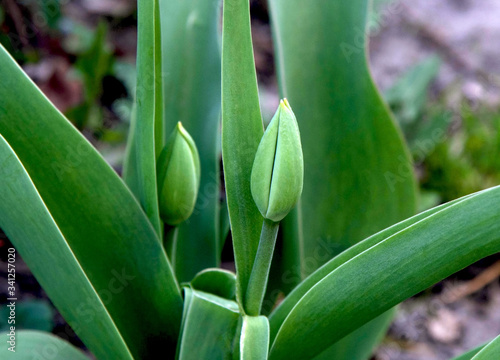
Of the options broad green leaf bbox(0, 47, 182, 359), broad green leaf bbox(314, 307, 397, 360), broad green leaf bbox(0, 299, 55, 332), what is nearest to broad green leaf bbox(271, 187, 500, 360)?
broad green leaf bbox(0, 47, 182, 359)

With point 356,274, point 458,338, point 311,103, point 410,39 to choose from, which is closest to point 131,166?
point 311,103

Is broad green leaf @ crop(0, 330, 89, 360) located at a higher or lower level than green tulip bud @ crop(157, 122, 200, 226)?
lower

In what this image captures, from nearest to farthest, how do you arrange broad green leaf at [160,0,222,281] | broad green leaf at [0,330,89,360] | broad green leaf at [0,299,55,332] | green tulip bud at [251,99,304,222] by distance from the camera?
green tulip bud at [251,99,304,222], broad green leaf at [0,330,89,360], broad green leaf at [160,0,222,281], broad green leaf at [0,299,55,332]

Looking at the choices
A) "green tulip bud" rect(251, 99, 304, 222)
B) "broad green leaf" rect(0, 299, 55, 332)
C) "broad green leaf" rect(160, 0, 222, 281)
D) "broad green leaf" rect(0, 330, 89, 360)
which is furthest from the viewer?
"broad green leaf" rect(0, 299, 55, 332)

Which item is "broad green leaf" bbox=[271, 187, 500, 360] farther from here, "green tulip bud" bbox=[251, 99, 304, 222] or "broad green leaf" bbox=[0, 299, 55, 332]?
"broad green leaf" bbox=[0, 299, 55, 332]

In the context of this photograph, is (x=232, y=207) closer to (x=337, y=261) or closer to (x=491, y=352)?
(x=337, y=261)

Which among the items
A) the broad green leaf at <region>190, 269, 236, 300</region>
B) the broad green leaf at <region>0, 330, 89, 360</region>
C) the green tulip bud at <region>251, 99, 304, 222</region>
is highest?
the green tulip bud at <region>251, 99, 304, 222</region>

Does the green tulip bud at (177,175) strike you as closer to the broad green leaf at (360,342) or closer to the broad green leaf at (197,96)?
the broad green leaf at (197,96)
